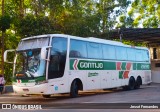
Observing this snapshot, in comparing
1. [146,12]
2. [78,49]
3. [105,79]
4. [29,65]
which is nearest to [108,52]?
[105,79]

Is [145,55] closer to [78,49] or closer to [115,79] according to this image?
[115,79]

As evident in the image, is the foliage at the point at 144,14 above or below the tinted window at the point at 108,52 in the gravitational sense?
above

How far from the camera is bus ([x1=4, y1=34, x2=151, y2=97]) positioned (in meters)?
15.5

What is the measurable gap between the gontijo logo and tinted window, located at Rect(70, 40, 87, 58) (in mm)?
371

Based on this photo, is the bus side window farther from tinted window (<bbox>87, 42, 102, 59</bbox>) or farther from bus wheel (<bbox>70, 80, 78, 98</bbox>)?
bus wheel (<bbox>70, 80, 78, 98</bbox>)

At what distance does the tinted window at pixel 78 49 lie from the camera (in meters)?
17.7

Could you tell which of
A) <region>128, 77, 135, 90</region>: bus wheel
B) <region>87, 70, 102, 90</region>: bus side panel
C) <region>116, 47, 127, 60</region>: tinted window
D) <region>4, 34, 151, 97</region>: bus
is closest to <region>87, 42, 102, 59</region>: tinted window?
<region>4, 34, 151, 97</region>: bus

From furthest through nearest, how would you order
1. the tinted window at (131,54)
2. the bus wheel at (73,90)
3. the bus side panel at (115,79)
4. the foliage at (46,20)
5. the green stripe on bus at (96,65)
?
the foliage at (46,20) → the tinted window at (131,54) → the bus side panel at (115,79) → the green stripe on bus at (96,65) → the bus wheel at (73,90)

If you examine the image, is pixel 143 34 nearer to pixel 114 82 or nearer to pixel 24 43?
pixel 114 82

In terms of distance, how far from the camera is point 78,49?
59.7 ft

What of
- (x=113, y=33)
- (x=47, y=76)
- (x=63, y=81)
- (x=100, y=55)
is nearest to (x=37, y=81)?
(x=47, y=76)

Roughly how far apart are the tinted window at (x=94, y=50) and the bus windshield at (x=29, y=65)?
4.19 meters

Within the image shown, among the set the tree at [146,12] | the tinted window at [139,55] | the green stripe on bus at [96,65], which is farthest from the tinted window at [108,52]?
the tree at [146,12]

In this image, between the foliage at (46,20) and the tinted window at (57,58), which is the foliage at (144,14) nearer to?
the foliage at (46,20)
